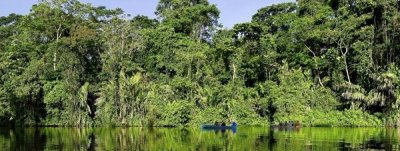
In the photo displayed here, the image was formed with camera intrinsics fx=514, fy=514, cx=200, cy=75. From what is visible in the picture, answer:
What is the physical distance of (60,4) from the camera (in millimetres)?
48969

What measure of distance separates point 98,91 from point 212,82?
10461 millimetres

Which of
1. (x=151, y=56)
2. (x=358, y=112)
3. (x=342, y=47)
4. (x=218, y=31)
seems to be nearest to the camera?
(x=358, y=112)

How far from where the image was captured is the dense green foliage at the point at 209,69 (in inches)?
1681

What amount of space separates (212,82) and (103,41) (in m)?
10.8

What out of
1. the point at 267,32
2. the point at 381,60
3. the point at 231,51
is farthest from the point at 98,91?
the point at 381,60

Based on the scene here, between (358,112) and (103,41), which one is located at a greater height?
(103,41)

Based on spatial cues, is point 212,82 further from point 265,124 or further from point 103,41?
point 103,41

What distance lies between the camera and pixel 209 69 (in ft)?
154

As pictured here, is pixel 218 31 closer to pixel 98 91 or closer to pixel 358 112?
pixel 98 91

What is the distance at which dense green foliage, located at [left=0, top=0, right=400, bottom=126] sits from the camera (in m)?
42.7

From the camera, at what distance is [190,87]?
145 ft

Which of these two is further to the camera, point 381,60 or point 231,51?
point 231,51

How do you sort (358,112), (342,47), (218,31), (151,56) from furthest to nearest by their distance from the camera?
(218,31)
(151,56)
(342,47)
(358,112)

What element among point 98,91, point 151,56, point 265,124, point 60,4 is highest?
point 60,4
